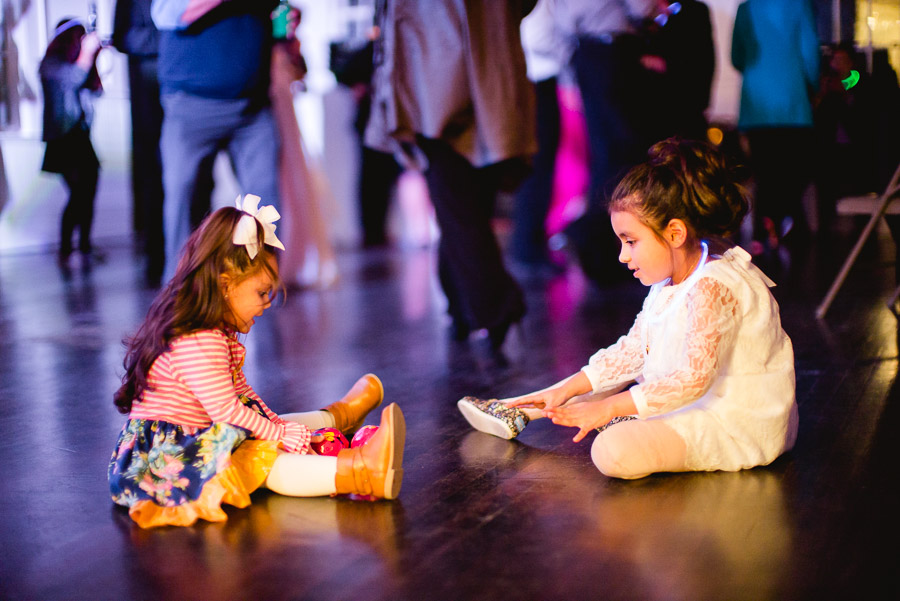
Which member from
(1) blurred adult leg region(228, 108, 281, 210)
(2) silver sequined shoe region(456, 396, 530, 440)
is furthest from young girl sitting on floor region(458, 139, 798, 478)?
(1) blurred adult leg region(228, 108, 281, 210)

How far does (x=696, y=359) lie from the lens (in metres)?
1.69

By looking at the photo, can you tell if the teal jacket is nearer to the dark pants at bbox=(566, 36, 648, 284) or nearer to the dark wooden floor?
the dark pants at bbox=(566, 36, 648, 284)

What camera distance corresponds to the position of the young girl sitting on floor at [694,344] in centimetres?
170

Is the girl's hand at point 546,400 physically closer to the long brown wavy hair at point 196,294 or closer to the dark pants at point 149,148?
the long brown wavy hair at point 196,294

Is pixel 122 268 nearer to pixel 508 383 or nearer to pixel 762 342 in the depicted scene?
pixel 508 383

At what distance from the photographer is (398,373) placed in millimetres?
2639

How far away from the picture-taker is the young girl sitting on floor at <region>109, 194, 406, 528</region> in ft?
5.16

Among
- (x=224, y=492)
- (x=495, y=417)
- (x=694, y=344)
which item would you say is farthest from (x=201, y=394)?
(x=694, y=344)

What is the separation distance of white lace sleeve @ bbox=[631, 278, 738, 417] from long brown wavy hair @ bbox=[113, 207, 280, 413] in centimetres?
75

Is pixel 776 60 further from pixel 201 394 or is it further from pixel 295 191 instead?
pixel 201 394

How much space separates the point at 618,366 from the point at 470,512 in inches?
23.2

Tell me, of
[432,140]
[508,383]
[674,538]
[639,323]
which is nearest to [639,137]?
[432,140]

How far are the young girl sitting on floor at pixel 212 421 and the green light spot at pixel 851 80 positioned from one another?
428 centimetres

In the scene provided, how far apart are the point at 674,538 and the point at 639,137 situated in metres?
2.74
